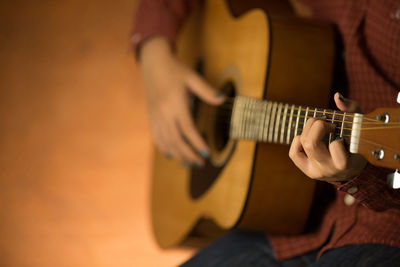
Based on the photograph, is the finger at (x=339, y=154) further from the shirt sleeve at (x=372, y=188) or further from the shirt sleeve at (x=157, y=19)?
the shirt sleeve at (x=157, y=19)

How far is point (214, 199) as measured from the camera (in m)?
0.82

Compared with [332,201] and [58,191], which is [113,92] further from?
[332,201]

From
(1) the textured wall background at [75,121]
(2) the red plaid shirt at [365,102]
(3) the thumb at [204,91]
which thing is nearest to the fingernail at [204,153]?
(3) the thumb at [204,91]

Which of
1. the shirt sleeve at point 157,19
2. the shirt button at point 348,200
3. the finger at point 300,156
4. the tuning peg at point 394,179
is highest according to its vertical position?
the shirt sleeve at point 157,19

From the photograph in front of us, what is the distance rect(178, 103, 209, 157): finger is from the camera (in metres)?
0.86

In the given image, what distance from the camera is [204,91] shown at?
0.85m

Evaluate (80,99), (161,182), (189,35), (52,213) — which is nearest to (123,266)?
(52,213)

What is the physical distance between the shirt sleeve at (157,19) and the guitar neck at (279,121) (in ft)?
1.02

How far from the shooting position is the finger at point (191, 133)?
2.84 feet

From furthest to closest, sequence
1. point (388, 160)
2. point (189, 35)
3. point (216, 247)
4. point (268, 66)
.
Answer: point (189, 35), point (216, 247), point (268, 66), point (388, 160)

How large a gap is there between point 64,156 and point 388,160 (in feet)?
3.79

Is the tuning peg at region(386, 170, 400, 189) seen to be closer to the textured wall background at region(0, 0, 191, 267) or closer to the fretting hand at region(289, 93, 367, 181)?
the fretting hand at region(289, 93, 367, 181)

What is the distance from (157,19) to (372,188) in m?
0.65

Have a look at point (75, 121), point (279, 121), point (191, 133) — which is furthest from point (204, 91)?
point (75, 121)
